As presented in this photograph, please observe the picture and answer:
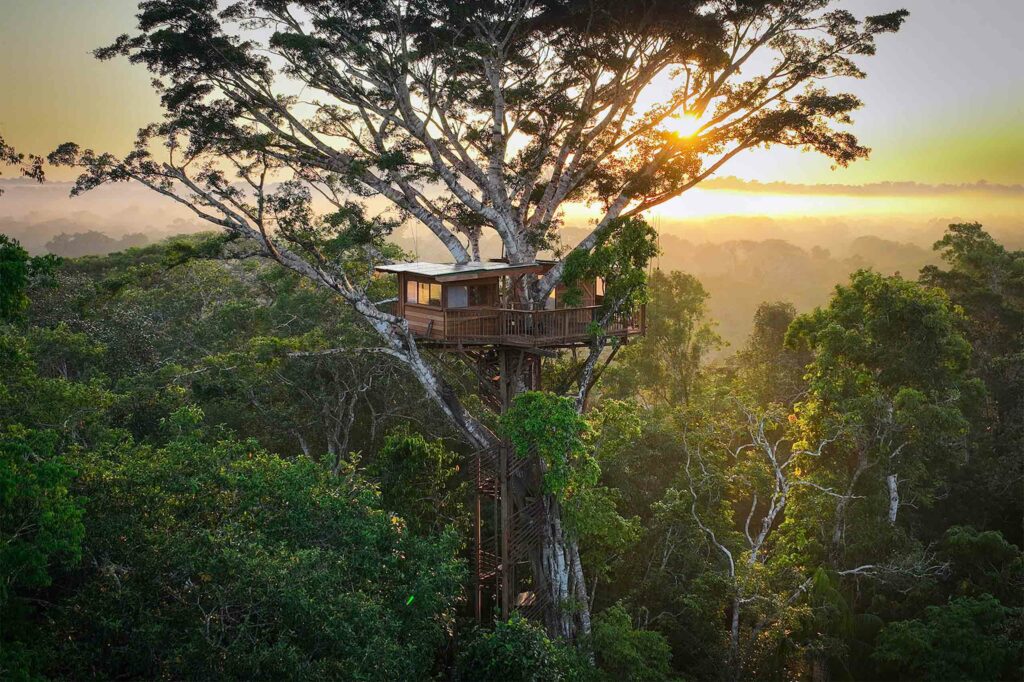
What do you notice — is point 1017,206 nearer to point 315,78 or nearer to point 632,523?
point 632,523

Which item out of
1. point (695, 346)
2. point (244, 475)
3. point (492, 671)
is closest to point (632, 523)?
point (492, 671)

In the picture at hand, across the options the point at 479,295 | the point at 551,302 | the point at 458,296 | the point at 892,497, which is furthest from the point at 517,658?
the point at 892,497

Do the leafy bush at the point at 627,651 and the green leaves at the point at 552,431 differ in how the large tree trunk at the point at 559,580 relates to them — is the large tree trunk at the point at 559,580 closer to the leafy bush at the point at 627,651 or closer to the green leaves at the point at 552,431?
the leafy bush at the point at 627,651

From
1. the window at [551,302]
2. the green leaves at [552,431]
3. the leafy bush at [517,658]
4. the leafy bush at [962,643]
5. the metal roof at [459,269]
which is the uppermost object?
the metal roof at [459,269]

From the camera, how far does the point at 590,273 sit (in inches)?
651

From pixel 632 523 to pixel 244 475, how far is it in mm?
8502

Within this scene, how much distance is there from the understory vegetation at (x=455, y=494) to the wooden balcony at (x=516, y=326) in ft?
4.47

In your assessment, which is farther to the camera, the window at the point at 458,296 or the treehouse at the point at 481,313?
the window at the point at 458,296

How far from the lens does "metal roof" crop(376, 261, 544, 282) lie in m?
16.6

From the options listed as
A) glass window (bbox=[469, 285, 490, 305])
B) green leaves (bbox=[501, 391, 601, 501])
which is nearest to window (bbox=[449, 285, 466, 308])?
glass window (bbox=[469, 285, 490, 305])

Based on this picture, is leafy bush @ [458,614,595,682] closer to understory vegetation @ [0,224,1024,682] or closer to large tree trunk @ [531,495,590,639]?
understory vegetation @ [0,224,1024,682]

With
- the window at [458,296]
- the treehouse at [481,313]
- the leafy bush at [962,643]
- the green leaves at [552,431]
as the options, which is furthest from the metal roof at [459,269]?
the leafy bush at [962,643]

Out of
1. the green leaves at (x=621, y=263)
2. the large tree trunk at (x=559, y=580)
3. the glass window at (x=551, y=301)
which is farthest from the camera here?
the glass window at (x=551, y=301)

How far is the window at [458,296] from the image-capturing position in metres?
17.1
